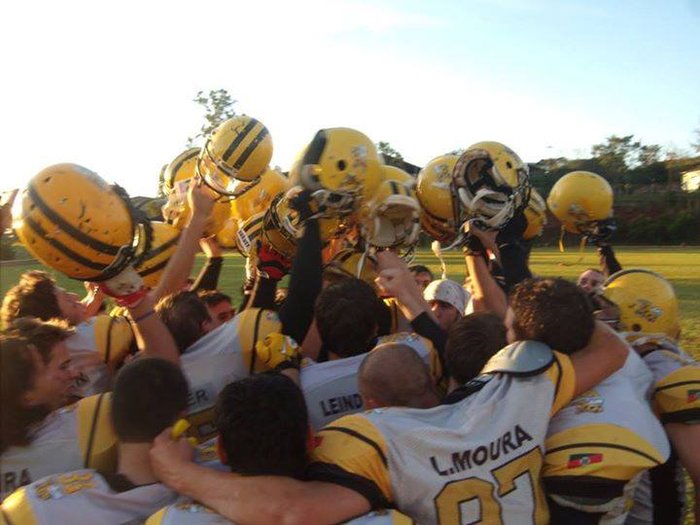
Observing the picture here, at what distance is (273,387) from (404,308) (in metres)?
Result: 1.36

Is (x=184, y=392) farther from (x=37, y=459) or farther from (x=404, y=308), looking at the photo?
(x=404, y=308)

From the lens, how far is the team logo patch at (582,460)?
263 cm

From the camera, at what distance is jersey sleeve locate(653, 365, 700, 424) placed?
295 cm

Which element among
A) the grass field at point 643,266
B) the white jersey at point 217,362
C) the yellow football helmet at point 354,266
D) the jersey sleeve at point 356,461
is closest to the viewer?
the jersey sleeve at point 356,461

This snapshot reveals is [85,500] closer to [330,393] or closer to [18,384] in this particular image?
[18,384]

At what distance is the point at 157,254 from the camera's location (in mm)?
5043

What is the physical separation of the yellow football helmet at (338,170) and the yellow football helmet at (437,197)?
34.7 inches

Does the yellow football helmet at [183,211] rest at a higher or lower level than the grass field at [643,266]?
higher

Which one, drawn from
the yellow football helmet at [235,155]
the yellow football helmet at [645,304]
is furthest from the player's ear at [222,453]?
the yellow football helmet at [235,155]

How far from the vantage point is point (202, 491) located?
2320 mm

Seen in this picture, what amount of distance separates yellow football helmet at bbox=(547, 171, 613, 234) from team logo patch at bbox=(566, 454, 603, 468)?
3420 mm

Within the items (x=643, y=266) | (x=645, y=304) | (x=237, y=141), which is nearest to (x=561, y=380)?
(x=645, y=304)

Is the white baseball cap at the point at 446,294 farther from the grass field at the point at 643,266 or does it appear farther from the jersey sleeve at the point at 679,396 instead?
the grass field at the point at 643,266

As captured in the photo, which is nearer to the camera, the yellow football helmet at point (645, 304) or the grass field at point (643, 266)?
the yellow football helmet at point (645, 304)
